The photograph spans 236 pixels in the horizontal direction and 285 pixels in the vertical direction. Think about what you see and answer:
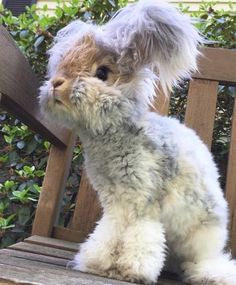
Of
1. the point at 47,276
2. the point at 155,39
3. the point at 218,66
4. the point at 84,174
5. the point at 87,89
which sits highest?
the point at 218,66

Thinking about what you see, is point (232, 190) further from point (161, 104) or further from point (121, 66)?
point (121, 66)

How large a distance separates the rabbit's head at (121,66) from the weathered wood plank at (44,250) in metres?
0.35

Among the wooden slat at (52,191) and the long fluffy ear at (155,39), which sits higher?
the long fluffy ear at (155,39)

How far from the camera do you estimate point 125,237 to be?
928 millimetres

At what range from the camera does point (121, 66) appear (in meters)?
0.97

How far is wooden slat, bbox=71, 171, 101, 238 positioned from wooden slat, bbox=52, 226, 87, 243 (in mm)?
19

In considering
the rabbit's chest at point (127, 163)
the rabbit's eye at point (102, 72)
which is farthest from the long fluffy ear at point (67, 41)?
the rabbit's chest at point (127, 163)

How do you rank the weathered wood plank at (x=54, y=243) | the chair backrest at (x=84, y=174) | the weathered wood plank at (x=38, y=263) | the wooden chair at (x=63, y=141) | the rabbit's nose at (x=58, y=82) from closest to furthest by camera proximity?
1. the weathered wood plank at (x=38, y=263)
2. the rabbit's nose at (x=58, y=82)
3. the wooden chair at (x=63, y=141)
4. the weathered wood plank at (x=54, y=243)
5. the chair backrest at (x=84, y=174)

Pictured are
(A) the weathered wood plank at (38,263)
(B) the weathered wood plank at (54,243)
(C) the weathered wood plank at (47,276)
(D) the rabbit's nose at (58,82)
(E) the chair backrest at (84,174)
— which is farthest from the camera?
(E) the chair backrest at (84,174)

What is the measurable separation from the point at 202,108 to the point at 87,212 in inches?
20.1

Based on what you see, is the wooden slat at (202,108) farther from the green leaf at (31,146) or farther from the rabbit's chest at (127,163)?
the green leaf at (31,146)

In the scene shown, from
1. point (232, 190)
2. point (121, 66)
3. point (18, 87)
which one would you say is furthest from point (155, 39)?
point (232, 190)

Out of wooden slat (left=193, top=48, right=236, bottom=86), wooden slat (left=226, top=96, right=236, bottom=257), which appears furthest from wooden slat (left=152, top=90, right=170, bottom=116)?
wooden slat (left=226, top=96, right=236, bottom=257)

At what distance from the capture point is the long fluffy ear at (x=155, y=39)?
0.94 metres
